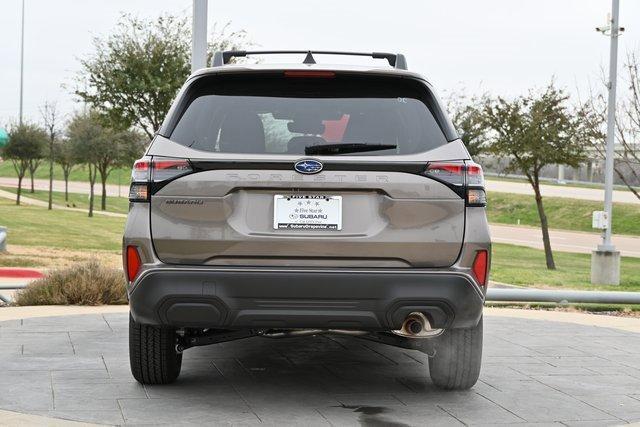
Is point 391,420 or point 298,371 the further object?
point 298,371

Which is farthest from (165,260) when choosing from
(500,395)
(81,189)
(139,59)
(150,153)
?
(81,189)

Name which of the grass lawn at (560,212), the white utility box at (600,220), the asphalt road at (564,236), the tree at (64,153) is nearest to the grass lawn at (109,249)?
the white utility box at (600,220)

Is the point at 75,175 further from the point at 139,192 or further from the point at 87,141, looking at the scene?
the point at 139,192

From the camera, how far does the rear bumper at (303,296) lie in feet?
15.6

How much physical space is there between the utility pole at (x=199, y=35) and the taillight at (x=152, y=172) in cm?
532

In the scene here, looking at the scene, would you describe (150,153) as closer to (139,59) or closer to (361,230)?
(361,230)

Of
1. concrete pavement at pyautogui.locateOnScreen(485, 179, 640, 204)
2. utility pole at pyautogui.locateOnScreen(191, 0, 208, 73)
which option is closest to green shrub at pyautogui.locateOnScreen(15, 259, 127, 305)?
utility pole at pyautogui.locateOnScreen(191, 0, 208, 73)

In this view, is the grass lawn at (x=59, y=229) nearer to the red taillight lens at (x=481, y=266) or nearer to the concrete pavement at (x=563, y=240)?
the concrete pavement at (x=563, y=240)

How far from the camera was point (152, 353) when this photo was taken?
5.56 m

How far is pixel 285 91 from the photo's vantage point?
203 inches

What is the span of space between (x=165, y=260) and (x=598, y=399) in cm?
278

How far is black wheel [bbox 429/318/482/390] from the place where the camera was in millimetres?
5590

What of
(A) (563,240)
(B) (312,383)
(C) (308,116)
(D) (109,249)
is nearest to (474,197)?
(C) (308,116)

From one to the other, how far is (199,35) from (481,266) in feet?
19.8
